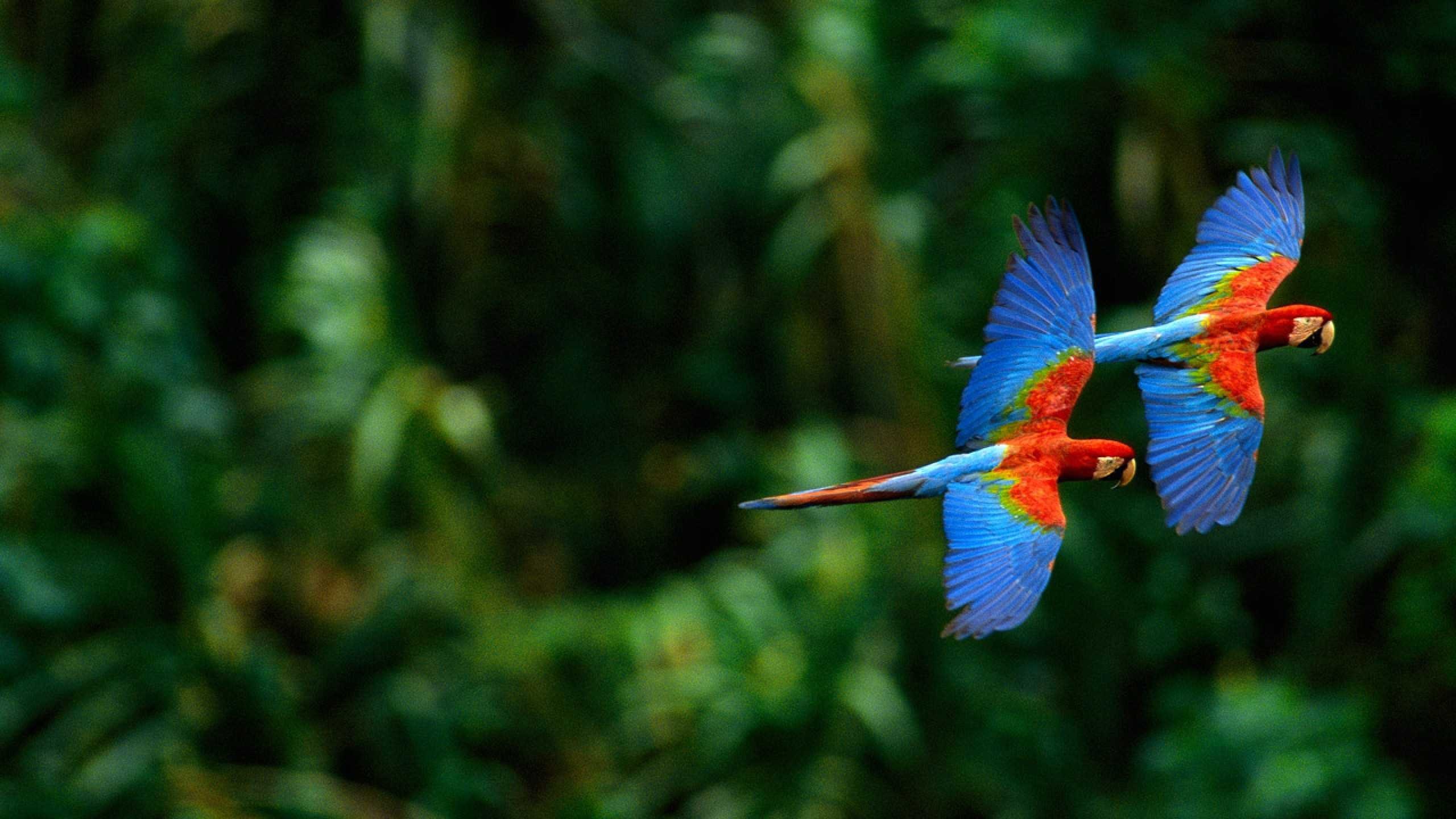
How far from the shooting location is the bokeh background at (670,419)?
27.2 ft

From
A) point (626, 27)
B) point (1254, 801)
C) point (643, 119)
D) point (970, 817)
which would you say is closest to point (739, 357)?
point (643, 119)

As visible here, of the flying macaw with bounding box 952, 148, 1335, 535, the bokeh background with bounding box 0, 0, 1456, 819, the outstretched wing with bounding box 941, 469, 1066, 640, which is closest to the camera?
the outstretched wing with bounding box 941, 469, 1066, 640

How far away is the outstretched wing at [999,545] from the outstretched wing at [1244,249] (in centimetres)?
21

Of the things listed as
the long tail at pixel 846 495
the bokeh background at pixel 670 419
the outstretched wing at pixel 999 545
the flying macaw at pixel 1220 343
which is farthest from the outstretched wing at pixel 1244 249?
the bokeh background at pixel 670 419

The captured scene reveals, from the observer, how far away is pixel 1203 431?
51.9 inches

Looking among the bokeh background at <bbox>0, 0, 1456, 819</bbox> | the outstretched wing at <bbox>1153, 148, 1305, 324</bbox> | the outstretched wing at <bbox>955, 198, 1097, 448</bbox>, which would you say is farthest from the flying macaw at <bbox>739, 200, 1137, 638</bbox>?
the bokeh background at <bbox>0, 0, 1456, 819</bbox>

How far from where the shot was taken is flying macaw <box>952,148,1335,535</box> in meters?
1.27

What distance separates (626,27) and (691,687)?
4.98 metres

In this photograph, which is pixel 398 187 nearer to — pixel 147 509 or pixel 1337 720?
pixel 147 509

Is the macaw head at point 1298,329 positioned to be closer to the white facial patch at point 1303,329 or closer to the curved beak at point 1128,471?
the white facial patch at point 1303,329

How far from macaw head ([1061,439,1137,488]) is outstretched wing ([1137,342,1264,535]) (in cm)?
2

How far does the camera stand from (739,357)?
10.8 m

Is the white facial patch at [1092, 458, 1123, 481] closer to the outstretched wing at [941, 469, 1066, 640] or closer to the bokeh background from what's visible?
the outstretched wing at [941, 469, 1066, 640]

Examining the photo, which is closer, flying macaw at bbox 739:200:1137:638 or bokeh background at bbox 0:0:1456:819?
flying macaw at bbox 739:200:1137:638
